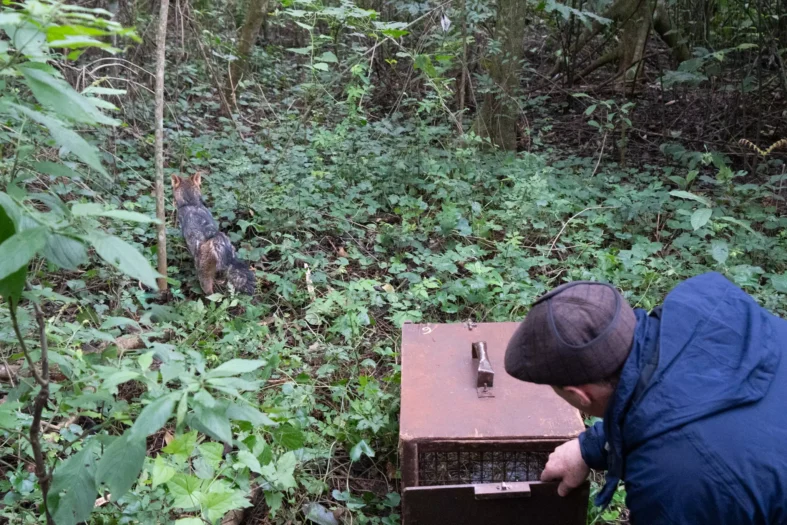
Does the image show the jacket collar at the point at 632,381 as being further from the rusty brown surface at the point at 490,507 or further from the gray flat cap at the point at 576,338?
the rusty brown surface at the point at 490,507

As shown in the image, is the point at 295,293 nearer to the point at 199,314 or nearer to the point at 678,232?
the point at 199,314

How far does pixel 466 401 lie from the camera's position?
261cm

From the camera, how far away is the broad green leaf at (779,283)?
430cm

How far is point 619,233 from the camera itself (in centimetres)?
526

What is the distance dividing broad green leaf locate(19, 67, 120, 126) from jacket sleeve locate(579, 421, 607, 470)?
1.76 meters

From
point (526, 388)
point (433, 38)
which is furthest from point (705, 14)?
point (526, 388)

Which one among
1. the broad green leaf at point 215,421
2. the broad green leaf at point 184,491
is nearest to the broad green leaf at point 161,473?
the broad green leaf at point 184,491

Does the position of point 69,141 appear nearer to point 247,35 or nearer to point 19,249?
→ point 19,249

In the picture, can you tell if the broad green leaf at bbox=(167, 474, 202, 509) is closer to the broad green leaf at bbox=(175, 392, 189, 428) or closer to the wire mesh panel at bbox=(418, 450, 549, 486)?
the broad green leaf at bbox=(175, 392, 189, 428)

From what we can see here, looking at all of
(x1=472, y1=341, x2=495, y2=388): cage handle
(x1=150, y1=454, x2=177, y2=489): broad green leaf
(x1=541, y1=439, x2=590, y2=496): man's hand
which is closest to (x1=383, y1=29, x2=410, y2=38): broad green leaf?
(x1=472, y1=341, x2=495, y2=388): cage handle

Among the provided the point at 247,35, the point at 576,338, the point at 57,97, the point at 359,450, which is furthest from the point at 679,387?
the point at 247,35

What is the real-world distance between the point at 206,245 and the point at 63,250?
342cm

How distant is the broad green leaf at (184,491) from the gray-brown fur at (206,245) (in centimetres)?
252

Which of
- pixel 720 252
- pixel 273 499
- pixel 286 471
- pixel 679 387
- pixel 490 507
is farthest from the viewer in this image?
pixel 720 252
